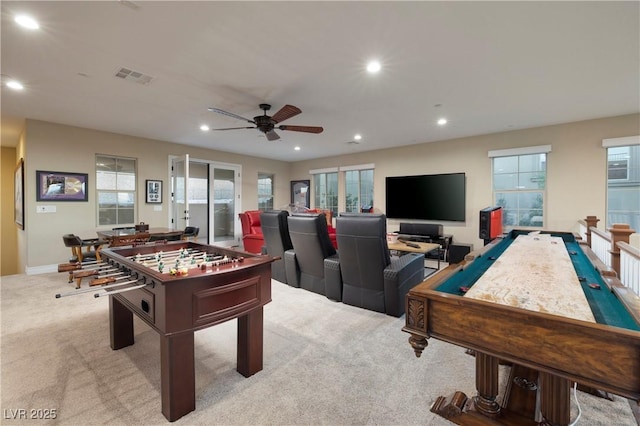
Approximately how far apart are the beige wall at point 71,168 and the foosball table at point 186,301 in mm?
3876

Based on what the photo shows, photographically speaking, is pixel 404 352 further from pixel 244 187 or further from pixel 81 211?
pixel 244 187

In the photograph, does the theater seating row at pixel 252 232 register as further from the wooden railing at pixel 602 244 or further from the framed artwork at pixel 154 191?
the wooden railing at pixel 602 244

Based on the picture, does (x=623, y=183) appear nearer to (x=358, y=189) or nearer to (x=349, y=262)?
(x=349, y=262)

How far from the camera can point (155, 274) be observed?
62.0 inches

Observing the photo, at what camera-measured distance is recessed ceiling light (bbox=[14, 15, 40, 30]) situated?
83.7 inches

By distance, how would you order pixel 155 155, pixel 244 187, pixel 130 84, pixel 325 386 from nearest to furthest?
pixel 325 386 → pixel 130 84 → pixel 155 155 → pixel 244 187

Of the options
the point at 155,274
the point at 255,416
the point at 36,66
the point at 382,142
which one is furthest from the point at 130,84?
the point at 382,142

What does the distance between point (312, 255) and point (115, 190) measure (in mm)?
4604

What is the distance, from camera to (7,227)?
6.52 metres

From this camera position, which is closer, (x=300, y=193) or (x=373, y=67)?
(x=373, y=67)

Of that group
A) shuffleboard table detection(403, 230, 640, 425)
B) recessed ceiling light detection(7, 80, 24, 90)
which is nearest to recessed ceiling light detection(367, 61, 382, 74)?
shuffleboard table detection(403, 230, 640, 425)

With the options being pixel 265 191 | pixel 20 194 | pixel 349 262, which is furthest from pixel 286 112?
pixel 265 191

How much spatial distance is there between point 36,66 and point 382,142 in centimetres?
573

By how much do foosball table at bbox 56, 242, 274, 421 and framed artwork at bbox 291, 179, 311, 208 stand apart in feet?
22.4
